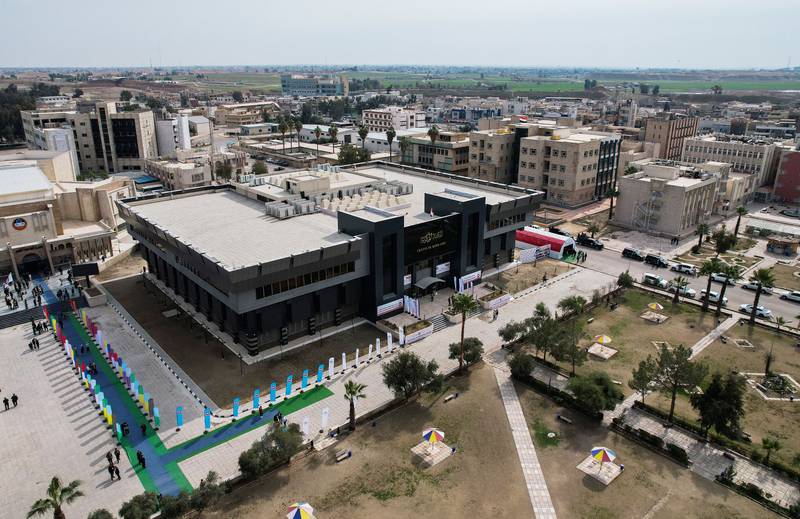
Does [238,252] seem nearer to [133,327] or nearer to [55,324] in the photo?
[133,327]

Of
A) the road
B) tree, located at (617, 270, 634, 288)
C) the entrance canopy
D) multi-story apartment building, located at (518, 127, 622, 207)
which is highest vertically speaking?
multi-story apartment building, located at (518, 127, 622, 207)

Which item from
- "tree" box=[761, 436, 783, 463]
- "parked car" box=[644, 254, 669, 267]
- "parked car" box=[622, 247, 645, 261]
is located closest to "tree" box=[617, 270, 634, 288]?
"parked car" box=[644, 254, 669, 267]

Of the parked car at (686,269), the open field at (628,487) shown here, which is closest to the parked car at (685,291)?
the parked car at (686,269)

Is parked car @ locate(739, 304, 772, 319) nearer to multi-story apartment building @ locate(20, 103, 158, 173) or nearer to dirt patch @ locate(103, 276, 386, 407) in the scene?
Result: dirt patch @ locate(103, 276, 386, 407)

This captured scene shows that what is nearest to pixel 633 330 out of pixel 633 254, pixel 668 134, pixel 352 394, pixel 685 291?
pixel 685 291

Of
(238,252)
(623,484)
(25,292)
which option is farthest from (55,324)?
(623,484)

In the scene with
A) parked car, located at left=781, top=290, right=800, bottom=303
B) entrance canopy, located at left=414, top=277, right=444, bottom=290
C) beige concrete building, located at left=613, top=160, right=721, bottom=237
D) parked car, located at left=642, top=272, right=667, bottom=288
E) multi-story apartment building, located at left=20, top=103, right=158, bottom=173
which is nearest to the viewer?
entrance canopy, located at left=414, top=277, right=444, bottom=290
